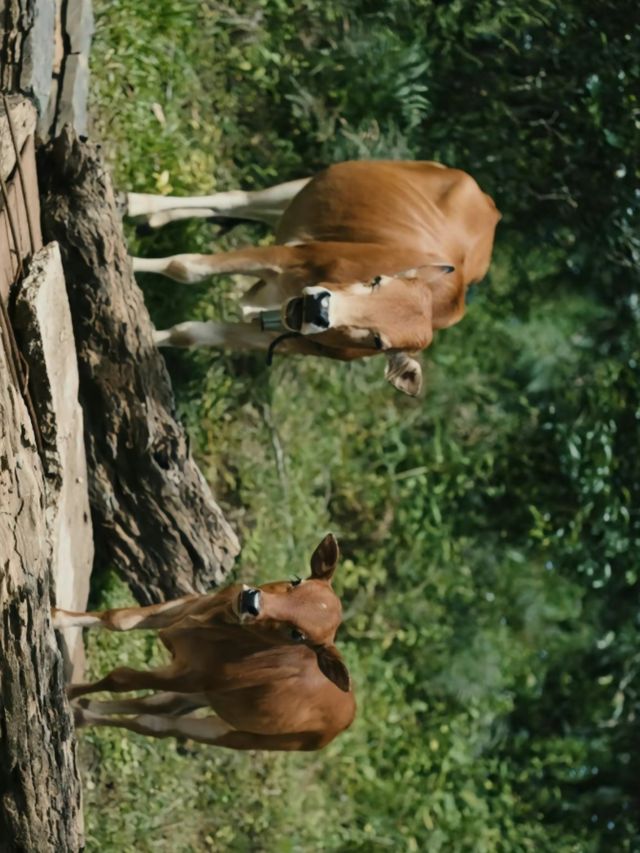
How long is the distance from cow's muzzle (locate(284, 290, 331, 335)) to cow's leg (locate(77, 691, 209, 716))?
169 cm

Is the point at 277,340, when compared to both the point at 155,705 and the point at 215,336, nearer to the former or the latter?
the point at 215,336

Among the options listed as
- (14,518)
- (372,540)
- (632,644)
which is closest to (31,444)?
(14,518)

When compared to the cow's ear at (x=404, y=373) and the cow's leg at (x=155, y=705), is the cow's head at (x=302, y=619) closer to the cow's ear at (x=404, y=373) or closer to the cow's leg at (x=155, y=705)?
the cow's leg at (x=155, y=705)

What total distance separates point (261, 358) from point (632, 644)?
159 inches

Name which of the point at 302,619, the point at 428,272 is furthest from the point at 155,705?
the point at 428,272

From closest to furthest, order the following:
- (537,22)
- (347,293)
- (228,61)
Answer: (347,293) < (228,61) < (537,22)

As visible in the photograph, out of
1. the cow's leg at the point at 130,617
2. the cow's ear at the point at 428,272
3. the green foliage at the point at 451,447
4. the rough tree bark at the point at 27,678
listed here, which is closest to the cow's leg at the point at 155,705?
the cow's leg at the point at 130,617

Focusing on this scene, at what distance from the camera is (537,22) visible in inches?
320

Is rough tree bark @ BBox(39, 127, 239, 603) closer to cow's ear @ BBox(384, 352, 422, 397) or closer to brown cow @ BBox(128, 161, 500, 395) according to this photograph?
brown cow @ BBox(128, 161, 500, 395)

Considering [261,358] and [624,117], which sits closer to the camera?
[261,358]

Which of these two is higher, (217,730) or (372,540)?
(217,730)

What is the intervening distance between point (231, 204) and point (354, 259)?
3.26 feet

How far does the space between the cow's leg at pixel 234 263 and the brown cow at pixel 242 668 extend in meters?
1.34

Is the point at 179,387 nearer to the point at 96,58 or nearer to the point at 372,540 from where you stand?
the point at 96,58
